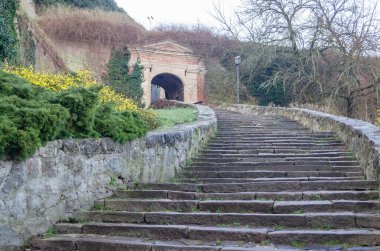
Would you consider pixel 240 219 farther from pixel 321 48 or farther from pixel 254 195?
pixel 321 48

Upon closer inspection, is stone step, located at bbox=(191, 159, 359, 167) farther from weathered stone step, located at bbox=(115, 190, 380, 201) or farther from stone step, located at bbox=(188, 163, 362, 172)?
weathered stone step, located at bbox=(115, 190, 380, 201)

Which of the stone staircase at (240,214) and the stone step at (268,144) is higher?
the stone step at (268,144)

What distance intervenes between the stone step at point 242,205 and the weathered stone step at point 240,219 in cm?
27

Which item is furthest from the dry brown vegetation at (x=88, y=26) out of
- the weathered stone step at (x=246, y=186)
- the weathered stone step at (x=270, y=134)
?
the weathered stone step at (x=246, y=186)

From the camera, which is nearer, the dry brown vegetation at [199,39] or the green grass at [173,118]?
the green grass at [173,118]

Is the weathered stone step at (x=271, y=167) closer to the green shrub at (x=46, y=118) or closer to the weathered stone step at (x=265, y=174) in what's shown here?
the weathered stone step at (x=265, y=174)

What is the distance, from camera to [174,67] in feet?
83.6

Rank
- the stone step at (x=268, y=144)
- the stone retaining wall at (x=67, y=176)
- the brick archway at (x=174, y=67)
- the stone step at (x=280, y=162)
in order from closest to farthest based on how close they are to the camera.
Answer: the stone retaining wall at (x=67, y=176) → the stone step at (x=280, y=162) → the stone step at (x=268, y=144) → the brick archway at (x=174, y=67)

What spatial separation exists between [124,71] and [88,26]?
309cm

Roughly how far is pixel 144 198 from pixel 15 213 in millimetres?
1924

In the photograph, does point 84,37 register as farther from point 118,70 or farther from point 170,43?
point 170,43

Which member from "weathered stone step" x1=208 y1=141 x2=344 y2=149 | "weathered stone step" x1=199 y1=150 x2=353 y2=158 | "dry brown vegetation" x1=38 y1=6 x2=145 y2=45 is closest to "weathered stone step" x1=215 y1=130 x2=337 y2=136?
"weathered stone step" x1=208 y1=141 x2=344 y2=149

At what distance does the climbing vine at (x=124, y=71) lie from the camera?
2377cm

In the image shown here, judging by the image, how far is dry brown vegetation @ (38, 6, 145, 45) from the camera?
75.1 feet
